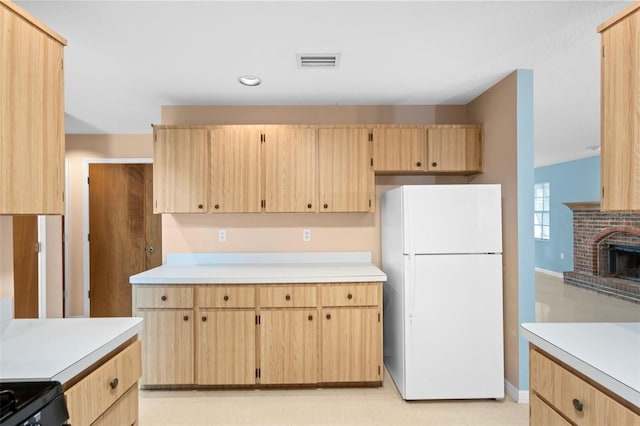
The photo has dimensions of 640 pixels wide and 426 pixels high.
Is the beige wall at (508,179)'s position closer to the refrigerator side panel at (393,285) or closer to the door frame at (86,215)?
the refrigerator side panel at (393,285)

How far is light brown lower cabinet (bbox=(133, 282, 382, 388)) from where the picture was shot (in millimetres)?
2783

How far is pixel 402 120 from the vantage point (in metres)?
3.44

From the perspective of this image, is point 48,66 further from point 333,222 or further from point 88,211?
point 88,211

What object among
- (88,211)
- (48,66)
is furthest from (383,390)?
(88,211)

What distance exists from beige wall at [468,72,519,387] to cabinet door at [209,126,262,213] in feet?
6.47

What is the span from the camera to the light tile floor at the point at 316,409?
2439 mm

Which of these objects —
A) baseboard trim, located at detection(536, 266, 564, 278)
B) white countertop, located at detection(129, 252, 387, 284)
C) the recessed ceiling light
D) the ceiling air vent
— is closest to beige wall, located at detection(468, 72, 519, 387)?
white countertop, located at detection(129, 252, 387, 284)

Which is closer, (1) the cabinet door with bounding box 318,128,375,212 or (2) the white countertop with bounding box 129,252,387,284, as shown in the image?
(2) the white countertop with bounding box 129,252,387,284

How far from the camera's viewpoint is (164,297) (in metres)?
2.79

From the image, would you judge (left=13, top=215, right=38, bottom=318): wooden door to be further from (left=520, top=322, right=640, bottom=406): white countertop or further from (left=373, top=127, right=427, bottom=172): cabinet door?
(left=520, top=322, right=640, bottom=406): white countertop

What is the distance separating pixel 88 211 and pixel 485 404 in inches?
187

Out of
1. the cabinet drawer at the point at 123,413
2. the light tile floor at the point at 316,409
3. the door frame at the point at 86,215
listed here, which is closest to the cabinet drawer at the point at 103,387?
the cabinet drawer at the point at 123,413

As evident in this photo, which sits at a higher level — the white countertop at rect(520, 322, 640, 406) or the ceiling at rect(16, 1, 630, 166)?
the ceiling at rect(16, 1, 630, 166)

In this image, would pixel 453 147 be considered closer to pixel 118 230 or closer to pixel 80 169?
pixel 118 230
